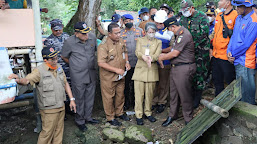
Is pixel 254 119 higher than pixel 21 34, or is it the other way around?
pixel 21 34

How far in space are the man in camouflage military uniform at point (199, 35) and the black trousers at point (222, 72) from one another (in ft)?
1.29

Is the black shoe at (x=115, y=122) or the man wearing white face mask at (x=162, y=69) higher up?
the man wearing white face mask at (x=162, y=69)

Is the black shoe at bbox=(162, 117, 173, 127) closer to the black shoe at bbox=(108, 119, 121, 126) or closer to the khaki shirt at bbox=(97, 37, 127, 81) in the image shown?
the black shoe at bbox=(108, 119, 121, 126)

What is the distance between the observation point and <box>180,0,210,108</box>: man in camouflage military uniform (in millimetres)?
4539

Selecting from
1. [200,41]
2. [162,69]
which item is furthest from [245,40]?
[162,69]

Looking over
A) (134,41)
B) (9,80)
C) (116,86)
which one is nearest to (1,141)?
(9,80)

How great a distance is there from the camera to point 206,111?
12.8 feet

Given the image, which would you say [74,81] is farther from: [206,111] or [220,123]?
[220,123]

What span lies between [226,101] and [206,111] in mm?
417

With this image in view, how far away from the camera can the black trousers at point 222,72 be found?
3.96m

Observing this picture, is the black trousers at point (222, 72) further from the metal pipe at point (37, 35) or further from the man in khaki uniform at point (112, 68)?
the metal pipe at point (37, 35)

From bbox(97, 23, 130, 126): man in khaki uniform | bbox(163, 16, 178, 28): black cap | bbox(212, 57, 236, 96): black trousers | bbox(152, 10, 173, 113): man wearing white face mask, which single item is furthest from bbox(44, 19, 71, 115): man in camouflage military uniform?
bbox(212, 57, 236, 96): black trousers

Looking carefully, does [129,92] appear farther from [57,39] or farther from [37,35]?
[37,35]

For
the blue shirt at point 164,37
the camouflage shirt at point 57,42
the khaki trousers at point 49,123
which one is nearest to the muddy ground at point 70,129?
the khaki trousers at point 49,123
